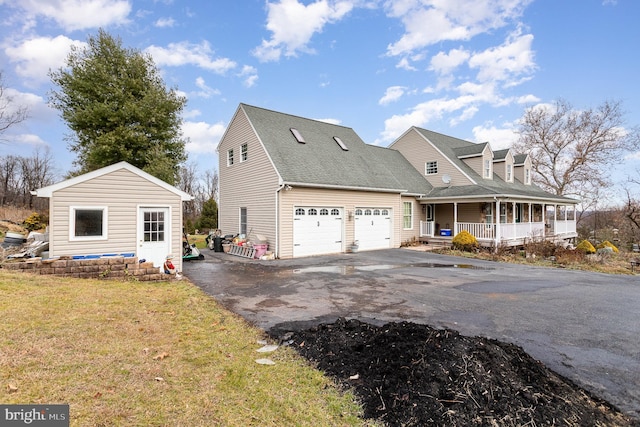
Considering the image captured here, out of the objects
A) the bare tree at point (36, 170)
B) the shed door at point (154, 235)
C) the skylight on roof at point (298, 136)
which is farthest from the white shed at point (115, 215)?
the bare tree at point (36, 170)

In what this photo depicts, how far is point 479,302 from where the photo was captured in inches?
257

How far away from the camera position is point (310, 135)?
16844mm

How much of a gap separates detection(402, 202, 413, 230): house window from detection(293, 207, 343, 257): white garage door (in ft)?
17.3

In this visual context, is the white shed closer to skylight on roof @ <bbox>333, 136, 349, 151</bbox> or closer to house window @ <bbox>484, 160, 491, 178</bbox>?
skylight on roof @ <bbox>333, 136, 349, 151</bbox>

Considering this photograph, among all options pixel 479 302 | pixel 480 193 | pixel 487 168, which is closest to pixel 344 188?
pixel 480 193

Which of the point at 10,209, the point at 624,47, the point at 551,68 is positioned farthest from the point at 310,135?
the point at 10,209

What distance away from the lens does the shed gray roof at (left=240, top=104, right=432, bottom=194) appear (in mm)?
13751

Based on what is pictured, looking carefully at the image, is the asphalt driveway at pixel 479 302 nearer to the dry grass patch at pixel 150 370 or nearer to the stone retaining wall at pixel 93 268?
the dry grass patch at pixel 150 370

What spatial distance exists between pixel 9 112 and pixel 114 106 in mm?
9856

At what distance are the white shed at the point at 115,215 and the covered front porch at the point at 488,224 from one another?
1425 cm

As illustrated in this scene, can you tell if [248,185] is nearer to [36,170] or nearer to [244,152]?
[244,152]

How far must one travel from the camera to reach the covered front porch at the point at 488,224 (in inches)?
622

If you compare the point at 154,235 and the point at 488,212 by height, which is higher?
the point at 488,212

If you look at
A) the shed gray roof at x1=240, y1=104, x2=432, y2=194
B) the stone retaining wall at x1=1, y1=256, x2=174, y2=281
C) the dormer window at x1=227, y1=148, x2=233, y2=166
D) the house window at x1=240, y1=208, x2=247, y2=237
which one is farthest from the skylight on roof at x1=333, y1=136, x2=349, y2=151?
the stone retaining wall at x1=1, y1=256, x2=174, y2=281
